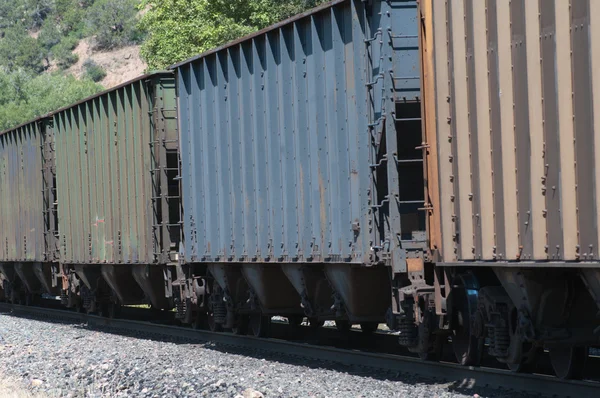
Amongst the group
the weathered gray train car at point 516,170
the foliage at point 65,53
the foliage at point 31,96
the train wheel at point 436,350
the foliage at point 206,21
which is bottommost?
the train wheel at point 436,350

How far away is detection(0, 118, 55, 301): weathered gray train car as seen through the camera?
78.0ft

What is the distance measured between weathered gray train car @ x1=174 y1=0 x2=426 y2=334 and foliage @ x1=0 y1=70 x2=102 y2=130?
51.8 meters

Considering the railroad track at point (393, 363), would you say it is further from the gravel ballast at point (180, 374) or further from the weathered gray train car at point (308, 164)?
the weathered gray train car at point (308, 164)

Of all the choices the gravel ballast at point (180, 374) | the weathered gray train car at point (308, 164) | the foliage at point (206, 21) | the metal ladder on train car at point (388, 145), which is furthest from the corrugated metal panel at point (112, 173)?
the foliage at point (206, 21)

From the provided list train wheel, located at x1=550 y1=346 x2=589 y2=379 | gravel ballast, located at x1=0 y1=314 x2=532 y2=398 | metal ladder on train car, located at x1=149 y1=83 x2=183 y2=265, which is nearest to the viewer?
train wheel, located at x1=550 y1=346 x2=589 y2=379

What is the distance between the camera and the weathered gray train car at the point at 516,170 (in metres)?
8.05

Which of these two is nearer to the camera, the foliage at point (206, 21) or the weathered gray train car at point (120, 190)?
the weathered gray train car at point (120, 190)

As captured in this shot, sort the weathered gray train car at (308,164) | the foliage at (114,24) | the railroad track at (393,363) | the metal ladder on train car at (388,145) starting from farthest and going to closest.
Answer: the foliage at (114,24) → the weathered gray train car at (308,164) → the metal ladder on train car at (388,145) → the railroad track at (393,363)

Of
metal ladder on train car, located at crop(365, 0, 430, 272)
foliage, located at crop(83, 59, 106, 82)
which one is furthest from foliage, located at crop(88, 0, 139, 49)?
metal ladder on train car, located at crop(365, 0, 430, 272)

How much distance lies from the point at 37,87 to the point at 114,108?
5846 centimetres

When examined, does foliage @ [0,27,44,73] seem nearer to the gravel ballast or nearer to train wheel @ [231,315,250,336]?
train wheel @ [231,315,250,336]

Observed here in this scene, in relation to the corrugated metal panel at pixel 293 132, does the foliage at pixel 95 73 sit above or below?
above

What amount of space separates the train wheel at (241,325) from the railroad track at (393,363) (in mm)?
212

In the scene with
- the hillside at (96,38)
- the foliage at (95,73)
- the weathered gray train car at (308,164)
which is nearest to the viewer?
the weathered gray train car at (308,164)
